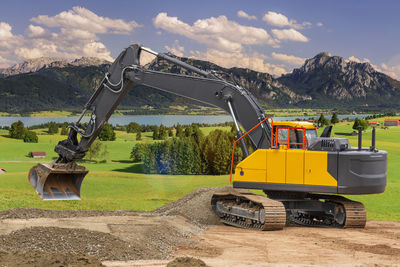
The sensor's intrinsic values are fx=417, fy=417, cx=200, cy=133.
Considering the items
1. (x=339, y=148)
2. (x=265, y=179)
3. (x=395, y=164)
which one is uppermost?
(x=339, y=148)

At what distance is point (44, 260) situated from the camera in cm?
884

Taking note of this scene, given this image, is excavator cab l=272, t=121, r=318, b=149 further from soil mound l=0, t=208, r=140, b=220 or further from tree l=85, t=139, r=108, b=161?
tree l=85, t=139, r=108, b=161

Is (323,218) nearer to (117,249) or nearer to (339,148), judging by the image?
(339,148)

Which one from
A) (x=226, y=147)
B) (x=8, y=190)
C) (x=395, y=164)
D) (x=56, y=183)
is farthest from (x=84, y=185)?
(x=395, y=164)

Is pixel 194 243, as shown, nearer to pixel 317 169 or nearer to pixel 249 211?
pixel 249 211

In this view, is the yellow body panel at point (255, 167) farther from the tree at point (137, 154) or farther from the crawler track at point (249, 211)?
the tree at point (137, 154)

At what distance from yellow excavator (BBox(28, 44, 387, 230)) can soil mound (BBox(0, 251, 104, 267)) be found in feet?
20.7

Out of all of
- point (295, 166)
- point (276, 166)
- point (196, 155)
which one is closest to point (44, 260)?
point (276, 166)

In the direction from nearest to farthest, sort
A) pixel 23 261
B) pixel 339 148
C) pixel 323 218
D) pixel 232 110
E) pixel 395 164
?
pixel 23 261 < pixel 339 148 < pixel 232 110 < pixel 323 218 < pixel 395 164

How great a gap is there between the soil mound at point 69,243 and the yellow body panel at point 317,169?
590 centimetres

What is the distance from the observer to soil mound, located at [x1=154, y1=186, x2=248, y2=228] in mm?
16112

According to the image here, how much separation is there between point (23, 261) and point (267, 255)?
19.6 ft

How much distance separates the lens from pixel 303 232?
13906 mm

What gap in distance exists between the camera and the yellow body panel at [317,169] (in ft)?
43.8
